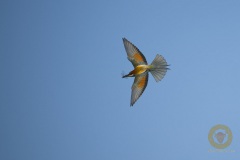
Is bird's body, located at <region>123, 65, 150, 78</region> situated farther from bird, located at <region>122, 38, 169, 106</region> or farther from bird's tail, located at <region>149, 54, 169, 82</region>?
bird's tail, located at <region>149, 54, 169, 82</region>

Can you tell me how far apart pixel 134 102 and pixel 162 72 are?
1147 millimetres

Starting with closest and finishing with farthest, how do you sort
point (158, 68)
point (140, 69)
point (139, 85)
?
point (158, 68) < point (140, 69) < point (139, 85)

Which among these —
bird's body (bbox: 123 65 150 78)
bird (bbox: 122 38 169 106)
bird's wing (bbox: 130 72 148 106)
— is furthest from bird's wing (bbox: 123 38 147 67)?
bird's wing (bbox: 130 72 148 106)

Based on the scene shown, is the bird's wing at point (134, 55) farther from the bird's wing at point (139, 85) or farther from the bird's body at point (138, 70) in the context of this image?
the bird's wing at point (139, 85)

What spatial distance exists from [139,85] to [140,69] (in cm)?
49

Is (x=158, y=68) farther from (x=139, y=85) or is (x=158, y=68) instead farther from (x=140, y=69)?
(x=139, y=85)

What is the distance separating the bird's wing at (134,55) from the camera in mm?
10078

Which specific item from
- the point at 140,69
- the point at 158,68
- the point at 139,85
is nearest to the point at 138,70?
the point at 140,69

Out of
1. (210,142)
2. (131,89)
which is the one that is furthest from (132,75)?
(210,142)

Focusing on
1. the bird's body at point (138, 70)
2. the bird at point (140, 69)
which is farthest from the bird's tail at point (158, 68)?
the bird's body at point (138, 70)

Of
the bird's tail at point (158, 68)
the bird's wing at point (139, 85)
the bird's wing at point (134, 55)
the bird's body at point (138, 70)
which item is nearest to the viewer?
the bird's tail at point (158, 68)

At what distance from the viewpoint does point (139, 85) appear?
1008cm

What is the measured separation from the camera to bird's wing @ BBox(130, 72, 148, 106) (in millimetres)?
9977

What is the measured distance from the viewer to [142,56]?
33.1ft
